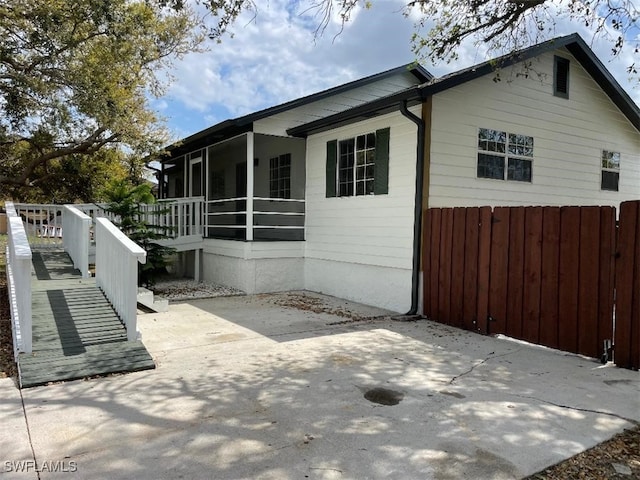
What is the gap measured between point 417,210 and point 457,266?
1.20 m

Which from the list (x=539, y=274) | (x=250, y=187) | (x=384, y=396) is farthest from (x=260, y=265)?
(x=384, y=396)

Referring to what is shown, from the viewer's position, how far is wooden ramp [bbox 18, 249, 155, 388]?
14.6 feet

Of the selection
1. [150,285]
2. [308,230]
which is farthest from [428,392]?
[150,285]

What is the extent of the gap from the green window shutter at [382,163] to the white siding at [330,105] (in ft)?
9.33

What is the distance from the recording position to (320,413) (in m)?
3.70

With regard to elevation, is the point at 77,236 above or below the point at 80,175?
below

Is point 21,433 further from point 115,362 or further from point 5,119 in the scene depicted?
point 5,119

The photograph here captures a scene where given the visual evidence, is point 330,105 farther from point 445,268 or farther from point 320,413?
point 320,413

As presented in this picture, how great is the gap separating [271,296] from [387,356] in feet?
15.9

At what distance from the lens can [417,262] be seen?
25.8ft

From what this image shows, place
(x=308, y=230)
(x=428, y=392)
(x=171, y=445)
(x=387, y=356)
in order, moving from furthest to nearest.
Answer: (x=308, y=230) < (x=387, y=356) < (x=428, y=392) < (x=171, y=445)

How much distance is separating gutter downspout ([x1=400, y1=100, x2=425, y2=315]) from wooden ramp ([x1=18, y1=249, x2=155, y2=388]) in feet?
15.0

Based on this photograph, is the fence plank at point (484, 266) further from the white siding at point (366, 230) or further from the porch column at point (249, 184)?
the porch column at point (249, 184)

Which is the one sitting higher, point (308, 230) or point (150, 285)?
point (308, 230)
